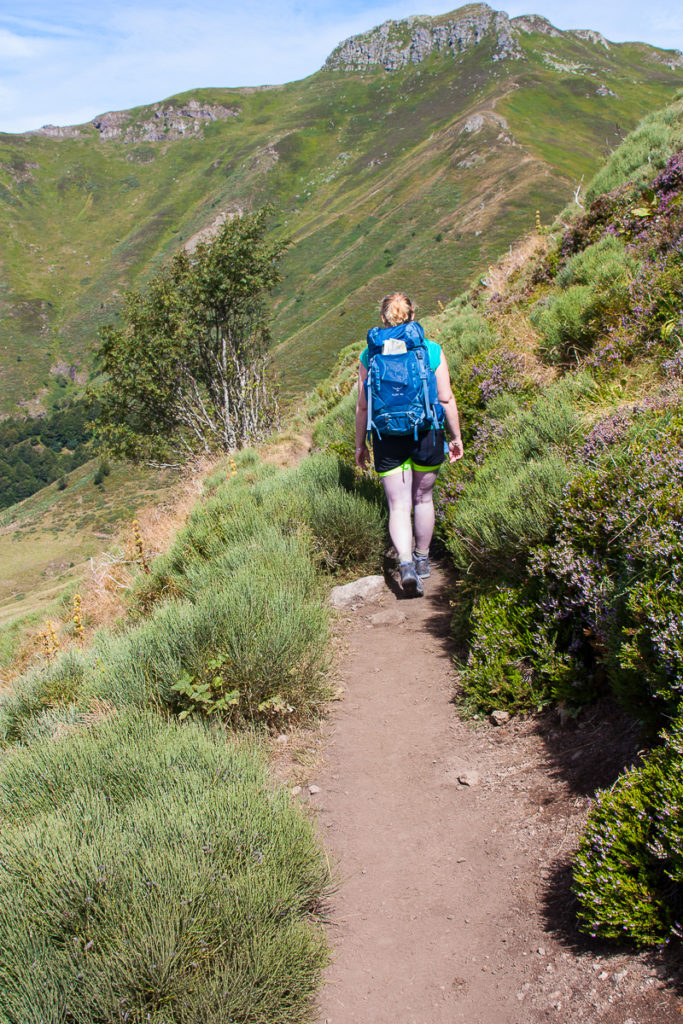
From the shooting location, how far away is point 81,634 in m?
6.61

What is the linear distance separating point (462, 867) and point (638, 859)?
0.79m

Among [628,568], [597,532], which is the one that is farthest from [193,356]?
[628,568]

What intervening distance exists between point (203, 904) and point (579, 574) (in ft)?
6.78

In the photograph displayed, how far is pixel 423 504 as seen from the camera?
4.77 m

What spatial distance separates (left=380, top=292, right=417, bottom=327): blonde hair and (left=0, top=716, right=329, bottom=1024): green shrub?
2980 millimetres

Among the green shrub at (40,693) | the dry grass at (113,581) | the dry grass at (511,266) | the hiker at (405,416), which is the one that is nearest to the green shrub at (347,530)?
the hiker at (405,416)

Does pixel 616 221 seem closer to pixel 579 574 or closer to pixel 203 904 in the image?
pixel 579 574

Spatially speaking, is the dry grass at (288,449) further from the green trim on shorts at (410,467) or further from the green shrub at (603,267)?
the green trim on shorts at (410,467)

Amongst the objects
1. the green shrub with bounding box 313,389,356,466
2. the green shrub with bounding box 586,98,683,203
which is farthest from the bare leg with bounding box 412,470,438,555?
the green shrub with bounding box 586,98,683,203

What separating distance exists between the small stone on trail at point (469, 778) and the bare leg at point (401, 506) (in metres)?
1.99

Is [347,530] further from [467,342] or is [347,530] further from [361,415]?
[467,342]

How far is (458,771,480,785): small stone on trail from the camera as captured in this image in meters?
2.95

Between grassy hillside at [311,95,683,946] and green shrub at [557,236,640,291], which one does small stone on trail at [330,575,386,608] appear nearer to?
grassy hillside at [311,95,683,946]

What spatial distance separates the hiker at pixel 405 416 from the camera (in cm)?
424
